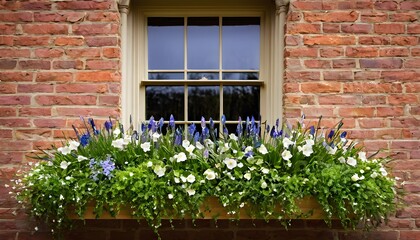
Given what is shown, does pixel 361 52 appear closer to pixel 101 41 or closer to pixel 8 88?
pixel 101 41

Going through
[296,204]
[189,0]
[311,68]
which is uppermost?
[189,0]

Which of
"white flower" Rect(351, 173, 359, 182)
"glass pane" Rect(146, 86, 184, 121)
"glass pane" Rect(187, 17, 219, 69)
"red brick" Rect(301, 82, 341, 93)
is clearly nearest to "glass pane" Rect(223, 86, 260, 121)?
"glass pane" Rect(187, 17, 219, 69)

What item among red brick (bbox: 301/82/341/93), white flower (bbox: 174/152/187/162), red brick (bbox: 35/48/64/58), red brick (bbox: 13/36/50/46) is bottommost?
white flower (bbox: 174/152/187/162)

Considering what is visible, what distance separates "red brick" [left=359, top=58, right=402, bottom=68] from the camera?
13.1 feet

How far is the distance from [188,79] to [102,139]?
3.27 ft

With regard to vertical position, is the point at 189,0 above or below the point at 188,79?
above

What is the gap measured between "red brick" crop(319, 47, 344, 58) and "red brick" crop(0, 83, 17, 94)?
2.27m

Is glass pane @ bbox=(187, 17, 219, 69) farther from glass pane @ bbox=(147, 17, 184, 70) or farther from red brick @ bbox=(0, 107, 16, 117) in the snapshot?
red brick @ bbox=(0, 107, 16, 117)

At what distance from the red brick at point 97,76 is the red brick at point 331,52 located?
5.00 feet

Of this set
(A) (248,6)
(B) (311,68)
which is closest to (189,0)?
(A) (248,6)

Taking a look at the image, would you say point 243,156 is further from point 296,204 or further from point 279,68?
point 279,68

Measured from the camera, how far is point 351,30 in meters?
4.00

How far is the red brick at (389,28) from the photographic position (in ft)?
13.1

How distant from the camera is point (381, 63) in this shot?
3.99 metres
